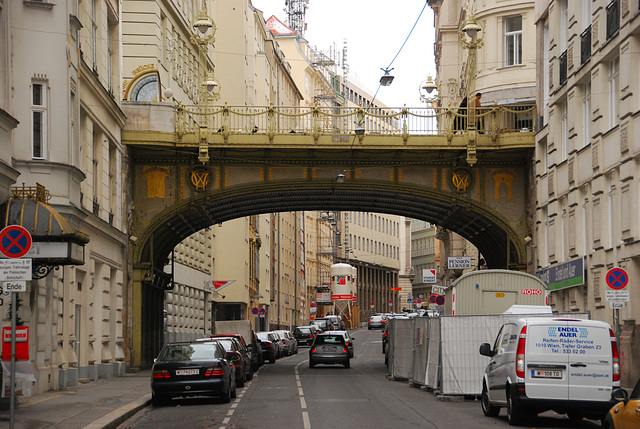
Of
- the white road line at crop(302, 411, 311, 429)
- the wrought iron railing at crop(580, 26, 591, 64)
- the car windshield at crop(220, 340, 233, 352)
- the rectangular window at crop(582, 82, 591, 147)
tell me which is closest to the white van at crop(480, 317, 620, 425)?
the white road line at crop(302, 411, 311, 429)

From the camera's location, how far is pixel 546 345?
54.6 ft

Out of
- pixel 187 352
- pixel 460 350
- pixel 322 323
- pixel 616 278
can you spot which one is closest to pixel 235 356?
pixel 187 352

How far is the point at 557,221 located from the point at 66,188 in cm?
1675

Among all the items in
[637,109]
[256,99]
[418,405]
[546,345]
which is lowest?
[418,405]

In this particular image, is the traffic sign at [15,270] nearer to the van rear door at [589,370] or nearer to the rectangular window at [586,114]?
the van rear door at [589,370]

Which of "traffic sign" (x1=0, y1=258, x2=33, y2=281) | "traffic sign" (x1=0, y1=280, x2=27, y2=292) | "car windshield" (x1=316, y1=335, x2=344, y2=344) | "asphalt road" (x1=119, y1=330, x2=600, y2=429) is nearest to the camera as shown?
"traffic sign" (x1=0, y1=258, x2=33, y2=281)

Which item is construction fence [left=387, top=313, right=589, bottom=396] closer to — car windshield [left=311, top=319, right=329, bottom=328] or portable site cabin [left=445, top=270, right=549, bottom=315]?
portable site cabin [left=445, top=270, right=549, bottom=315]

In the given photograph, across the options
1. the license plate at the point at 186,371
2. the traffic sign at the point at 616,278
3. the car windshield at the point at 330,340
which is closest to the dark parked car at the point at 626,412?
the traffic sign at the point at 616,278

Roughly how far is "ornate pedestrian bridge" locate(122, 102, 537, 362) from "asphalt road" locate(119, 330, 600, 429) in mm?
8882

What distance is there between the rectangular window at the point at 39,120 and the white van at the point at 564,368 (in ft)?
38.2

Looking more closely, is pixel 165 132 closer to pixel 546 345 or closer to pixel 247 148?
pixel 247 148

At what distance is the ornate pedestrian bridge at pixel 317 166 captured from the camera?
116ft

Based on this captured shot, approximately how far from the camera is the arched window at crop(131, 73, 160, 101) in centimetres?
3719

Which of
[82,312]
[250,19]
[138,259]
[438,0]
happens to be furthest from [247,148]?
[250,19]
